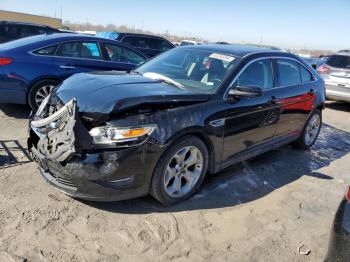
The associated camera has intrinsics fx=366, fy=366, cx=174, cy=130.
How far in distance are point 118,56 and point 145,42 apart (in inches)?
235

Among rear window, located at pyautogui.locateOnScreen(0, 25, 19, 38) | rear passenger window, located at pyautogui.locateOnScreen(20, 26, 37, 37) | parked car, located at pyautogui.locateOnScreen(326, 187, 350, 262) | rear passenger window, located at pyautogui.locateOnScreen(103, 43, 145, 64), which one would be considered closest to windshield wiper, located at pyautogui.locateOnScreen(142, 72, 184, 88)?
parked car, located at pyautogui.locateOnScreen(326, 187, 350, 262)

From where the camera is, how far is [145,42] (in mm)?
13125

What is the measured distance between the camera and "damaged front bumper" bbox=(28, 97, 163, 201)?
3.21 metres

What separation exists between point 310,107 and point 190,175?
2.98 metres

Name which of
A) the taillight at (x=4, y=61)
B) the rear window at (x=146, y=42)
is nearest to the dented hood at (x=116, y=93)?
the taillight at (x=4, y=61)

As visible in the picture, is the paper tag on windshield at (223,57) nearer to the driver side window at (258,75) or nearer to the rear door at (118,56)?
the driver side window at (258,75)

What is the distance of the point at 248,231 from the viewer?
360 cm

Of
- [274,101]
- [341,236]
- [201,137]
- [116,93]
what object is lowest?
[341,236]

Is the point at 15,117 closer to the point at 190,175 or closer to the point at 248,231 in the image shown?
the point at 190,175

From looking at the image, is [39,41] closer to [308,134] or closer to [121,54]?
[121,54]

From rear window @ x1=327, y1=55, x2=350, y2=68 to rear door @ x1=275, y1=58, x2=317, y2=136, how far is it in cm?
502

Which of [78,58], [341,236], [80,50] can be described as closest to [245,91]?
[341,236]

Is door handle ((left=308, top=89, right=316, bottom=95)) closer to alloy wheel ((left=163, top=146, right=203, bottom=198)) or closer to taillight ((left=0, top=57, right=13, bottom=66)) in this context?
alloy wheel ((left=163, top=146, right=203, bottom=198))

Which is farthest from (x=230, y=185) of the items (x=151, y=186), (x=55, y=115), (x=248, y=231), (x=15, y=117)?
(x=15, y=117)
